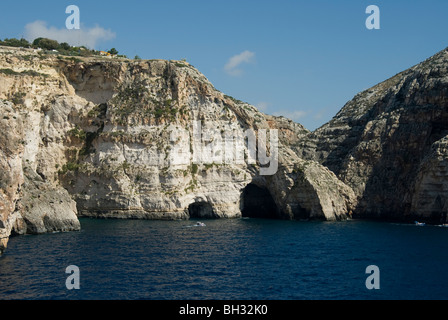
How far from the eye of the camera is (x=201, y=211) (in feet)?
253

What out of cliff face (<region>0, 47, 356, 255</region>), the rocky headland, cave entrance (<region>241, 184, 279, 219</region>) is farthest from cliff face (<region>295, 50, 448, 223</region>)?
cave entrance (<region>241, 184, 279, 219</region>)

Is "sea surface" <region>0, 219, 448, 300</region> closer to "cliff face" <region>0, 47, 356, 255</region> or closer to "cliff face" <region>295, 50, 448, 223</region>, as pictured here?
"cliff face" <region>295, 50, 448, 223</region>

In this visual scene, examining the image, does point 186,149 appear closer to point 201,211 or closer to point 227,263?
point 201,211

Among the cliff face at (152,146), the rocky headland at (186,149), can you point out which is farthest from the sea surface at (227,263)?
the cliff face at (152,146)

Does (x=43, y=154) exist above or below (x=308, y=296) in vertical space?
above

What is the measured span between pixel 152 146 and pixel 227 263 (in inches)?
1401

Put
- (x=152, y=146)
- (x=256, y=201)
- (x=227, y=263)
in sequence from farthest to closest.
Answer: (x=256, y=201)
(x=152, y=146)
(x=227, y=263)

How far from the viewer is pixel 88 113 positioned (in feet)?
257

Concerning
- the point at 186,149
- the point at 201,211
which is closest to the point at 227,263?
the point at 201,211

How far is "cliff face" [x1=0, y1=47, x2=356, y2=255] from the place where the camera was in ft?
238

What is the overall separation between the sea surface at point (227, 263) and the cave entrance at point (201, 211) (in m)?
13.8
